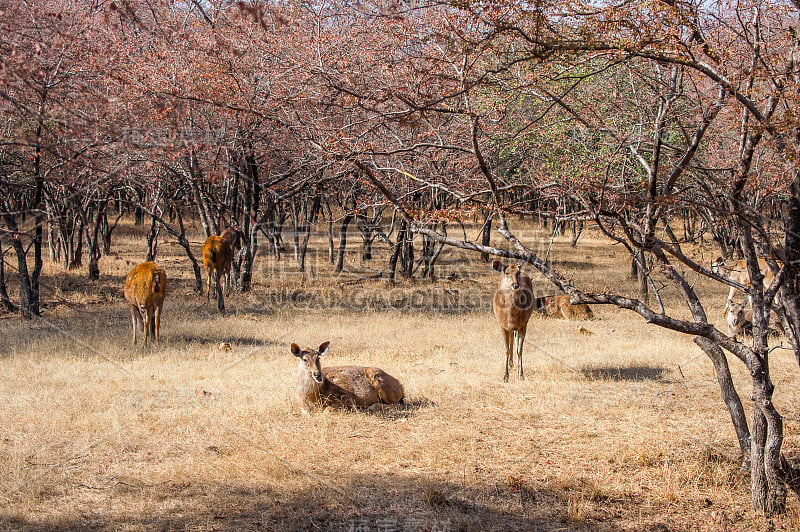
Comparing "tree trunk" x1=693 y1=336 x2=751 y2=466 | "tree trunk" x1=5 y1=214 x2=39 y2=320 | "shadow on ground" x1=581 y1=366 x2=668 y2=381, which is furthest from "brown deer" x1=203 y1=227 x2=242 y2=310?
"tree trunk" x1=693 y1=336 x2=751 y2=466

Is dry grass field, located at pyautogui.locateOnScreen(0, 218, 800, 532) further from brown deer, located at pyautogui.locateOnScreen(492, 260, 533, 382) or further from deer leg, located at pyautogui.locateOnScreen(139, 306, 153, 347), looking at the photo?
brown deer, located at pyautogui.locateOnScreen(492, 260, 533, 382)

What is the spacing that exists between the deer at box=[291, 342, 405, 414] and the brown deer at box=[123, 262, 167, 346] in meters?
5.09

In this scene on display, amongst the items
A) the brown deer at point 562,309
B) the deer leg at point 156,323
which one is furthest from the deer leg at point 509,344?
the deer leg at point 156,323

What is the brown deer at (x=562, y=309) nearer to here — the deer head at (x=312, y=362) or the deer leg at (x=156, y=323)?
the deer leg at (x=156, y=323)

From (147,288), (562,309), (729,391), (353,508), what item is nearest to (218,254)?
(147,288)


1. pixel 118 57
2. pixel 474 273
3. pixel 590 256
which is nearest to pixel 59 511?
pixel 118 57

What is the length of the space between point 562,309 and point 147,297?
9.49 metres

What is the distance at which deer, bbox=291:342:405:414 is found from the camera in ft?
28.4

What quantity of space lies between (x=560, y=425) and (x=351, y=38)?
10.2 metres

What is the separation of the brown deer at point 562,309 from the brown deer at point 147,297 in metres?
8.35

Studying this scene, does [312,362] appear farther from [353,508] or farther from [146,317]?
[146,317]

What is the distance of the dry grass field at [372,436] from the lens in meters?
6.02

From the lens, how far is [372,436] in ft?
26.0

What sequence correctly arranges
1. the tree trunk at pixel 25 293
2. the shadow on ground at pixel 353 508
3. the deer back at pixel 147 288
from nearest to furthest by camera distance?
the shadow on ground at pixel 353 508, the deer back at pixel 147 288, the tree trunk at pixel 25 293
